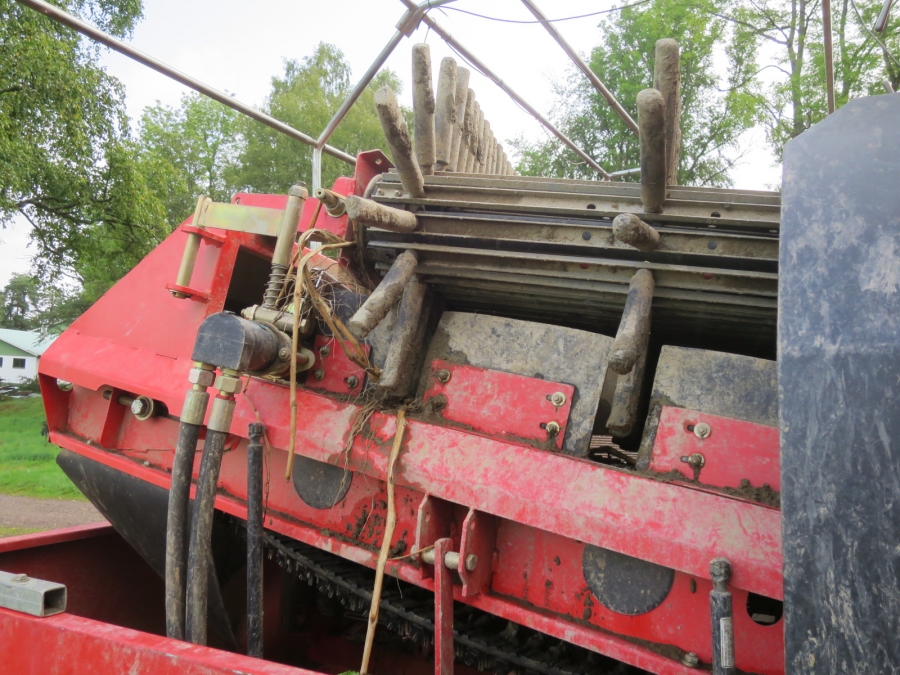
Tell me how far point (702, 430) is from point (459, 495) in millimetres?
675

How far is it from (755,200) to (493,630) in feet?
4.92

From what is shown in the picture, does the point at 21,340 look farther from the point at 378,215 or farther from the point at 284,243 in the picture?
the point at 378,215

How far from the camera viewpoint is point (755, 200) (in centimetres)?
192

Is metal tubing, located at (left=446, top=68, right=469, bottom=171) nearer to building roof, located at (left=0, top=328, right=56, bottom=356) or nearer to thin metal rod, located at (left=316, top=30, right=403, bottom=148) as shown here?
thin metal rod, located at (left=316, top=30, right=403, bottom=148)

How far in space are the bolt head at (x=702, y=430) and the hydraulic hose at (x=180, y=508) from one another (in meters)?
1.46

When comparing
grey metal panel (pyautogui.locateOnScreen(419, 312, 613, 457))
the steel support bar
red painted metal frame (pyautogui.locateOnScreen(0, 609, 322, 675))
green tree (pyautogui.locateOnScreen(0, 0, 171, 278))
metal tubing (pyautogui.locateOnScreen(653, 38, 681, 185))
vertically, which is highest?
green tree (pyautogui.locateOnScreen(0, 0, 171, 278))

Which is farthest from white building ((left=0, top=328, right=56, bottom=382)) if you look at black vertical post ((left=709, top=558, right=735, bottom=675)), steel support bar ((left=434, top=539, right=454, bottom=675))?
black vertical post ((left=709, top=558, right=735, bottom=675))

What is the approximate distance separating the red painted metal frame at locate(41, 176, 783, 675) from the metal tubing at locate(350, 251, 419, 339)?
1.12 ft

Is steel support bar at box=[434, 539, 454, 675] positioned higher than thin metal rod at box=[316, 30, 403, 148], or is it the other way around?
thin metal rod at box=[316, 30, 403, 148]

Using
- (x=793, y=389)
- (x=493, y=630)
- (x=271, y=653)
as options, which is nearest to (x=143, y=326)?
(x=271, y=653)

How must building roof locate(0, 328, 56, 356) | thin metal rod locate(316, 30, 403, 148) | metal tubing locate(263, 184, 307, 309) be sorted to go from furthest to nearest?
building roof locate(0, 328, 56, 356) → thin metal rod locate(316, 30, 403, 148) → metal tubing locate(263, 184, 307, 309)

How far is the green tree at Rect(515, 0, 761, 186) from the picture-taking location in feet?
48.7

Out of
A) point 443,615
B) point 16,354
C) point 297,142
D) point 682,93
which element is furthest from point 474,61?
point 16,354

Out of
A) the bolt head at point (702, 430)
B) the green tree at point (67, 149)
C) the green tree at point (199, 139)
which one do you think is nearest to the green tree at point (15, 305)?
the green tree at point (199, 139)
